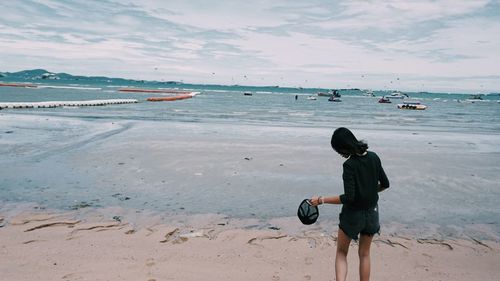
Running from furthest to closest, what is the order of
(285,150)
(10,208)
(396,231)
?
(285,150), (10,208), (396,231)

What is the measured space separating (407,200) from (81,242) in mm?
6905

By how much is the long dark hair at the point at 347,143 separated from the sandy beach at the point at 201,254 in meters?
Result: 2.12

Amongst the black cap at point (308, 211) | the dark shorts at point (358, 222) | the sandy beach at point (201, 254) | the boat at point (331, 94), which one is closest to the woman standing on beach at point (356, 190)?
the dark shorts at point (358, 222)

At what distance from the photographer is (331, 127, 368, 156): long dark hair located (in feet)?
13.3

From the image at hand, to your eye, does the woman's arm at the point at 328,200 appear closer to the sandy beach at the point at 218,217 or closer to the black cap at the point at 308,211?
the black cap at the point at 308,211

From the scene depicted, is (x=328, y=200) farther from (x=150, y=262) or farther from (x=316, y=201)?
(x=150, y=262)

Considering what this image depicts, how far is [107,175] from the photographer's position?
11.2m

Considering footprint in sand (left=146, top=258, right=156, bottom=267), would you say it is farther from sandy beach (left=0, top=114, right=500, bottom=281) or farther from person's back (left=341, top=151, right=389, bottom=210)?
person's back (left=341, top=151, right=389, bottom=210)

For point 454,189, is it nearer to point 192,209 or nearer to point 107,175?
point 192,209

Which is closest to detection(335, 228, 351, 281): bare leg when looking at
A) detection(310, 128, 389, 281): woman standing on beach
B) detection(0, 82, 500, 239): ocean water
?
detection(310, 128, 389, 281): woman standing on beach

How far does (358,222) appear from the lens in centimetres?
427

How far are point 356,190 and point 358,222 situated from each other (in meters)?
0.38

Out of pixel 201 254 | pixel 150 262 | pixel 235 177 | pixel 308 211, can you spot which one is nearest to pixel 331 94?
pixel 235 177

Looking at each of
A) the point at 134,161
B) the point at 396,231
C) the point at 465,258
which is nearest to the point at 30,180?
the point at 134,161
